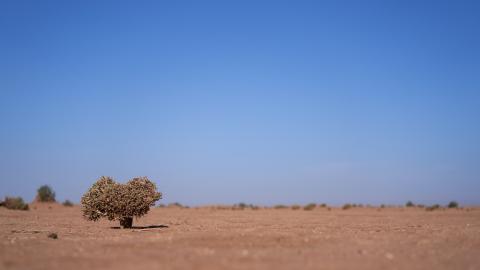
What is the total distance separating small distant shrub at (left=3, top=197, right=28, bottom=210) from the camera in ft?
160

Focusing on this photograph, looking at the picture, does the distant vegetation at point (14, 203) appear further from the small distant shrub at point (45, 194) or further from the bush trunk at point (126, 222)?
the bush trunk at point (126, 222)

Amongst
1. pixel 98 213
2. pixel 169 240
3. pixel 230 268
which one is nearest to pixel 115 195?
pixel 98 213

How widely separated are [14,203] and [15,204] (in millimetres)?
262

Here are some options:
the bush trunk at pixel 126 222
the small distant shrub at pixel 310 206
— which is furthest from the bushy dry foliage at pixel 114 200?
the small distant shrub at pixel 310 206

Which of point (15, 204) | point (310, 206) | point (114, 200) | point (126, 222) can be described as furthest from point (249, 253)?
point (310, 206)

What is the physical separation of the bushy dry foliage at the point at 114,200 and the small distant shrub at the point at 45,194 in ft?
151

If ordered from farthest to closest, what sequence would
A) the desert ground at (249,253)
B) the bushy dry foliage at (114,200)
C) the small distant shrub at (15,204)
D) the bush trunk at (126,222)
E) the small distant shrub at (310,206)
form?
the small distant shrub at (310,206), the small distant shrub at (15,204), the bush trunk at (126,222), the bushy dry foliage at (114,200), the desert ground at (249,253)

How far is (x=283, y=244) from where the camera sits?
16062mm

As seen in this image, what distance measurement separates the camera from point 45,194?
2682 inches

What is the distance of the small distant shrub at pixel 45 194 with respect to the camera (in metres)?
67.7

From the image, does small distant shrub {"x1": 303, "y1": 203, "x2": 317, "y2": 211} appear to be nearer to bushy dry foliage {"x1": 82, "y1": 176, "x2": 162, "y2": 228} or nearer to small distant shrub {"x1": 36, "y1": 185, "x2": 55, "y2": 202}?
small distant shrub {"x1": 36, "y1": 185, "x2": 55, "y2": 202}

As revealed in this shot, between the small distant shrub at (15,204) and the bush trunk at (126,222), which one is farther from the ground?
the small distant shrub at (15,204)

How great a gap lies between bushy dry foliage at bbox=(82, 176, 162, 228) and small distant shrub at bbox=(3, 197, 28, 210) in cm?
2719

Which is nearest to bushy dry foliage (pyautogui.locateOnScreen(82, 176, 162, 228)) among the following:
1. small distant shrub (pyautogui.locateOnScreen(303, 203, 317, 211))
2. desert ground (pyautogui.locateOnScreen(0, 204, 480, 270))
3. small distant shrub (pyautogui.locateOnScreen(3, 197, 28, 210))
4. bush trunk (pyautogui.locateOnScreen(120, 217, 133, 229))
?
bush trunk (pyautogui.locateOnScreen(120, 217, 133, 229))
